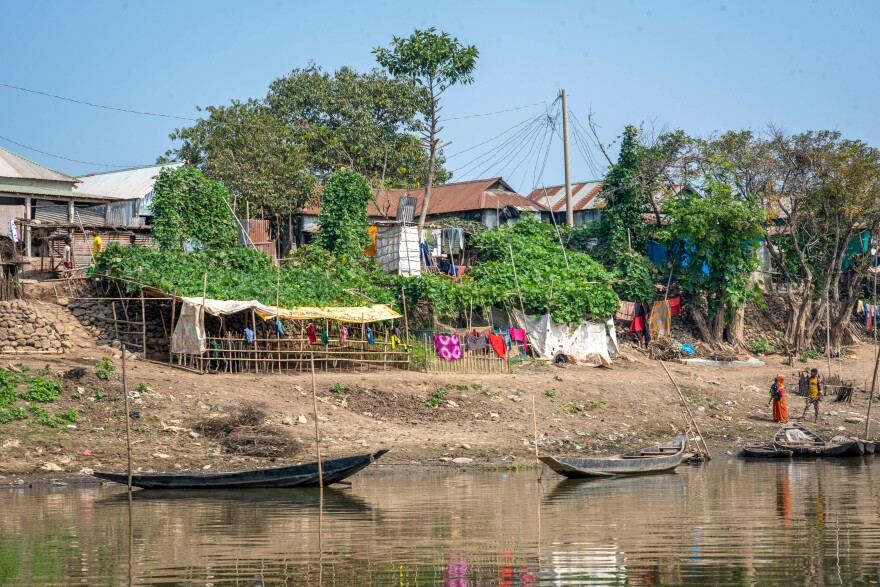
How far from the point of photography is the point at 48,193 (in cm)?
3278

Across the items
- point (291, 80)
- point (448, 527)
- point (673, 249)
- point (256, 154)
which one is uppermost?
point (291, 80)

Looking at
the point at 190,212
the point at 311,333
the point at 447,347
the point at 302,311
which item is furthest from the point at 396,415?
the point at 190,212

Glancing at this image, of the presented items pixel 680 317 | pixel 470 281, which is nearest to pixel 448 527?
pixel 470 281

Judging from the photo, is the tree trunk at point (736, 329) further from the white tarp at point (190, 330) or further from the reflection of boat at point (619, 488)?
the white tarp at point (190, 330)

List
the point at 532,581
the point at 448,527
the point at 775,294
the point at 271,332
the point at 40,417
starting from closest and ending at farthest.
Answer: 1. the point at 532,581
2. the point at 448,527
3. the point at 40,417
4. the point at 271,332
5. the point at 775,294

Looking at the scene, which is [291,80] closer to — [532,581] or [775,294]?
[775,294]

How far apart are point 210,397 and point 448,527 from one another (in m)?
9.57

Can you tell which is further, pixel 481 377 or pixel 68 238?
pixel 68 238

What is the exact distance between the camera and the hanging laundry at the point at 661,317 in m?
33.9

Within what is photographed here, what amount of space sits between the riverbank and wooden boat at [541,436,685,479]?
112cm

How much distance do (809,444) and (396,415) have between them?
30.8 ft

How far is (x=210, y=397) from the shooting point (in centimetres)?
2217

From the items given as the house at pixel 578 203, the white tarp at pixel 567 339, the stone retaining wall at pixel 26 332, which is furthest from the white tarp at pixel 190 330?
the house at pixel 578 203

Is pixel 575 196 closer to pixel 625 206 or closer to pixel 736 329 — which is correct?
pixel 625 206
